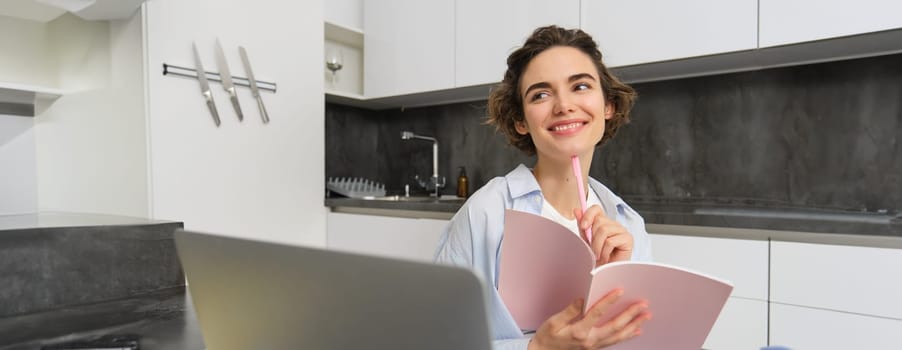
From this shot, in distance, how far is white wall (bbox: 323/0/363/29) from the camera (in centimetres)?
250

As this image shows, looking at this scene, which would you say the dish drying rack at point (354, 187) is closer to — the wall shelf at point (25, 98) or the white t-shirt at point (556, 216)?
the wall shelf at point (25, 98)

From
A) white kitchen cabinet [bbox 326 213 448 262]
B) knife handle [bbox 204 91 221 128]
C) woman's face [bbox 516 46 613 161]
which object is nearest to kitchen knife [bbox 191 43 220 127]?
knife handle [bbox 204 91 221 128]

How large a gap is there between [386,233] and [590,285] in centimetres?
172

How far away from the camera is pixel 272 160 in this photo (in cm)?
206

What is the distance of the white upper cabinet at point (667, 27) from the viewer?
5.10ft

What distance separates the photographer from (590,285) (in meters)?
0.45

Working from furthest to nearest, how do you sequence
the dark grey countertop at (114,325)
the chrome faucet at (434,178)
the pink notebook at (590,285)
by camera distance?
the chrome faucet at (434,178), the dark grey countertop at (114,325), the pink notebook at (590,285)

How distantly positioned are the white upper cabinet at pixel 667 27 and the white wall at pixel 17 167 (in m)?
1.96

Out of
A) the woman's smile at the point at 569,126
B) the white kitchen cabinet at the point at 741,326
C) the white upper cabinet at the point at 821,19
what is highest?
the white upper cabinet at the point at 821,19

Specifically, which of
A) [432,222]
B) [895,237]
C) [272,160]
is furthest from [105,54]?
[895,237]

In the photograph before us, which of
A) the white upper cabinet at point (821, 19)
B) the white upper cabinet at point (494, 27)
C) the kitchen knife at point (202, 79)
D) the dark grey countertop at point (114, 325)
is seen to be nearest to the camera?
the dark grey countertop at point (114, 325)

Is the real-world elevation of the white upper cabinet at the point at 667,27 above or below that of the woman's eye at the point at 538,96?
above

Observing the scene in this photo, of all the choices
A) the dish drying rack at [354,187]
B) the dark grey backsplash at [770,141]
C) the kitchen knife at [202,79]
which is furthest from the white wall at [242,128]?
the dark grey backsplash at [770,141]

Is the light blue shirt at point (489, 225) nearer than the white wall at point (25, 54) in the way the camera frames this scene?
Yes
